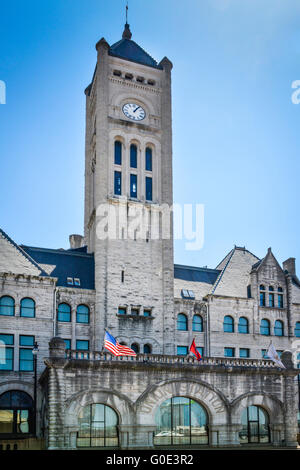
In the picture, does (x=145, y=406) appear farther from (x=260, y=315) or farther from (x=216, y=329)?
(x=260, y=315)

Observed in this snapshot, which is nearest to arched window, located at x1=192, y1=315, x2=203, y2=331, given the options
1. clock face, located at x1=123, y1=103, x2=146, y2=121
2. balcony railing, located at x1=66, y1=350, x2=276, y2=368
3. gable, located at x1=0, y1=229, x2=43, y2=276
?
balcony railing, located at x1=66, y1=350, x2=276, y2=368

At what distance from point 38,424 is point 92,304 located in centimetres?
1002

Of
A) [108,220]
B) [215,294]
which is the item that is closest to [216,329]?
[215,294]

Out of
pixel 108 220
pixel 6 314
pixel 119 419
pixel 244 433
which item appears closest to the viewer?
pixel 119 419

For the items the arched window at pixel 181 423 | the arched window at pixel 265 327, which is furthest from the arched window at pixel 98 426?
the arched window at pixel 265 327

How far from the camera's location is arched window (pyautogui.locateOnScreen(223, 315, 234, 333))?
51031mm

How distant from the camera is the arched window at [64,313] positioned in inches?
1811

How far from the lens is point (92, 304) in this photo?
154ft

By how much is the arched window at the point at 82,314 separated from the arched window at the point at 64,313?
0.71 metres

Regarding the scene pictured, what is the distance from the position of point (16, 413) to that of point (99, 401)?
8.52 meters

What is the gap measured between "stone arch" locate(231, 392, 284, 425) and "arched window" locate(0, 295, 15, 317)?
58.0 ft

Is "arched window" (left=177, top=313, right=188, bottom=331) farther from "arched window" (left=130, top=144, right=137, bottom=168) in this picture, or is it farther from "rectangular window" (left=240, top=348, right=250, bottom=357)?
"arched window" (left=130, top=144, right=137, bottom=168)

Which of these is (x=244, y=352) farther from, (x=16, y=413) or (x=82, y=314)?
(x=16, y=413)

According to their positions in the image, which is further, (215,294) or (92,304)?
(215,294)
